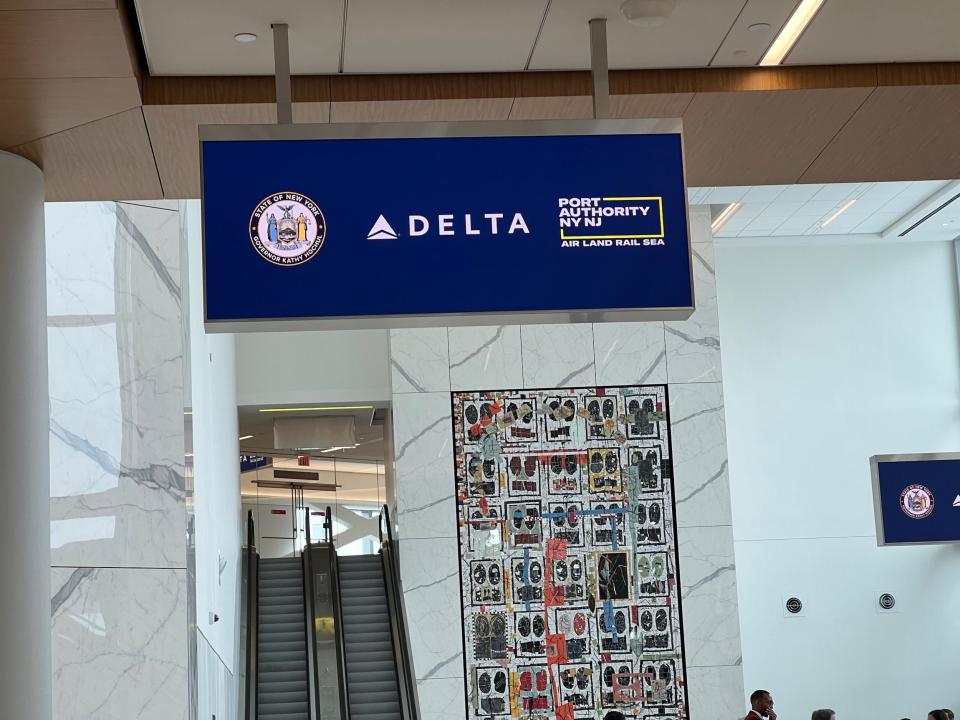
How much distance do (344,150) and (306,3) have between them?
46 centimetres

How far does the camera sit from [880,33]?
13.0ft

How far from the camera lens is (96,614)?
276 inches

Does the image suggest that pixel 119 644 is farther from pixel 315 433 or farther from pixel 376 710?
pixel 315 433

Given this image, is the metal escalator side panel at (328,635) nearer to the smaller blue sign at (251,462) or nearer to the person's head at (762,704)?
the person's head at (762,704)

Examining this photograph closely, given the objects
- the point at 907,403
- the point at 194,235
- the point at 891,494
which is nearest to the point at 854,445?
the point at 907,403

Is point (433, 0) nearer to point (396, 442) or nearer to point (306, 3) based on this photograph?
point (306, 3)

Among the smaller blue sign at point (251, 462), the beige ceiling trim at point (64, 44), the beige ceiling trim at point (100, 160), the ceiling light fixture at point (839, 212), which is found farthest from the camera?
the smaller blue sign at point (251, 462)

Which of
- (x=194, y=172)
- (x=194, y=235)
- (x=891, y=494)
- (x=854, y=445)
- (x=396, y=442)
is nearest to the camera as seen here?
(x=194, y=172)

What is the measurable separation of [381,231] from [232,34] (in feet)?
2.68

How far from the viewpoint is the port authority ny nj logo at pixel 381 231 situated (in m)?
3.62

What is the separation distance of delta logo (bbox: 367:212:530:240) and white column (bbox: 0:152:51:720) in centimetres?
125

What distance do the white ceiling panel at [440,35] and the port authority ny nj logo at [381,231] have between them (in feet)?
2.12

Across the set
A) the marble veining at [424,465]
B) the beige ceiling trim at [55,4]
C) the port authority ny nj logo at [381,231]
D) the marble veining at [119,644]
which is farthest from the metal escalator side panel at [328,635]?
the beige ceiling trim at [55,4]

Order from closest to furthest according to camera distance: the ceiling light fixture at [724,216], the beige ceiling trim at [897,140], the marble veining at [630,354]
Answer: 1. the beige ceiling trim at [897,140]
2. the marble veining at [630,354]
3. the ceiling light fixture at [724,216]
